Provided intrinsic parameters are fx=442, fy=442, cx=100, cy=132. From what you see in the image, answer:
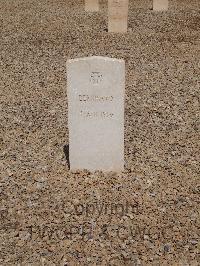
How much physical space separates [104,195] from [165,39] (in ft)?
28.0

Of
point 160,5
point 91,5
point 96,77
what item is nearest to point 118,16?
point 91,5

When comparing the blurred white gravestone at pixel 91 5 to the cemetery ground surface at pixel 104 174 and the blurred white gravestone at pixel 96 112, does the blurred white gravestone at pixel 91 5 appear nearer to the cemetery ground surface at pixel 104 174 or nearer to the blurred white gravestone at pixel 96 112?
the cemetery ground surface at pixel 104 174

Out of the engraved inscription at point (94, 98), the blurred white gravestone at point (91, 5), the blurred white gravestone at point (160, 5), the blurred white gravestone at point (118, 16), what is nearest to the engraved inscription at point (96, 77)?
the engraved inscription at point (94, 98)

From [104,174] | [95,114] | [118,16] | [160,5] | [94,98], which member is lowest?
[160,5]

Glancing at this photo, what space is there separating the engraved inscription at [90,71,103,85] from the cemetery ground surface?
1292 mm

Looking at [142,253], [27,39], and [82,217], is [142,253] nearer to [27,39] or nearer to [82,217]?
[82,217]

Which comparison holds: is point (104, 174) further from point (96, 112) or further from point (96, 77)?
point (96, 77)

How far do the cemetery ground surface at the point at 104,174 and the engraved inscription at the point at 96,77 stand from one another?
4.24 feet

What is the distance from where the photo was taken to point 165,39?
13.0 m

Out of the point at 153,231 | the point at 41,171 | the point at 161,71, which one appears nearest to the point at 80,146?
the point at 41,171

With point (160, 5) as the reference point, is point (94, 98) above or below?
above

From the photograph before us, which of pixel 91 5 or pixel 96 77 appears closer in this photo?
pixel 96 77

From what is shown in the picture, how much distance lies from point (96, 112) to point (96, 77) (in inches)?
19.4

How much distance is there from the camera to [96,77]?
5.39m
